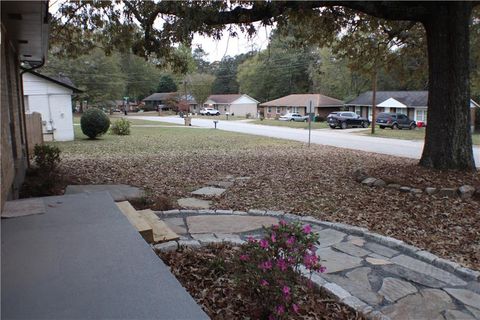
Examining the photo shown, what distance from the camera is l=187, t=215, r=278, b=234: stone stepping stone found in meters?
5.03

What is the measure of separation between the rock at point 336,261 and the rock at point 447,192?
3.28 m

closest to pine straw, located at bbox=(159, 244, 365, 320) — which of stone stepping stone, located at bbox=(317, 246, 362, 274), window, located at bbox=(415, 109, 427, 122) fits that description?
stone stepping stone, located at bbox=(317, 246, 362, 274)

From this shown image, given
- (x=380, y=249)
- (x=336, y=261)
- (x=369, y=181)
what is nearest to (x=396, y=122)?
(x=369, y=181)

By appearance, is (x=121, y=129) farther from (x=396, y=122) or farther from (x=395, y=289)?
(x=395, y=289)

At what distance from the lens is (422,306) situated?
10.7 feet

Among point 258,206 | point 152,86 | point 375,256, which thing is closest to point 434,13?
point 258,206

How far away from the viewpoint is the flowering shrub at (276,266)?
242cm

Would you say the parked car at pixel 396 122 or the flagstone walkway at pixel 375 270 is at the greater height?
the parked car at pixel 396 122

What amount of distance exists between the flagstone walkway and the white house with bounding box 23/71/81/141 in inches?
586

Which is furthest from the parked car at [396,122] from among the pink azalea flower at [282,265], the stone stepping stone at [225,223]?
the pink azalea flower at [282,265]

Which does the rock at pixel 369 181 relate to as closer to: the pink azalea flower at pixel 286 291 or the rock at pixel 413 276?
the rock at pixel 413 276

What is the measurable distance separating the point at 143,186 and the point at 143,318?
18.8ft

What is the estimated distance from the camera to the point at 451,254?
4.48m

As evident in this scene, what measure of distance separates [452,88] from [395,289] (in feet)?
19.1
